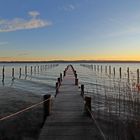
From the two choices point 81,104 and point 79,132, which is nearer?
point 79,132

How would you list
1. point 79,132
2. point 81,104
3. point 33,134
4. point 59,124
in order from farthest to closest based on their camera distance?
point 81,104 < point 33,134 < point 59,124 < point 79,132

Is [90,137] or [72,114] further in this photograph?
[72,114]

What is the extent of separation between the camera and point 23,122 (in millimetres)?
13430

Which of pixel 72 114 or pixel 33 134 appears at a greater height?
pixel 72 114

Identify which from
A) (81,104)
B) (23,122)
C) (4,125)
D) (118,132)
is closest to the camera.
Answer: (118,132)

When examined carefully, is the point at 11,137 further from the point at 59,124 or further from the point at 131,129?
the point at 131,129

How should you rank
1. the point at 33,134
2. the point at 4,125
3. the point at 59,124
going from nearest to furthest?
the point at 59,124 < the point at 33,134 < the point at 4,125

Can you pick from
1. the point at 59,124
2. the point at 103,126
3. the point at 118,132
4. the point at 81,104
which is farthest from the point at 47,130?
the point at 81,104

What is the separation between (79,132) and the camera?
957 cm

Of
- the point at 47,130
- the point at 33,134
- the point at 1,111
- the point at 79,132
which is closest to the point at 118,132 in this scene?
the point at 79,132

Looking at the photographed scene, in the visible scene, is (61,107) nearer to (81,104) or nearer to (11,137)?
(81,104)

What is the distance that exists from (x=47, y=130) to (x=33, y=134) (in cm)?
226

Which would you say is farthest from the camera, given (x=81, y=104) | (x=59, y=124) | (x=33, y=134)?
(x=81, y=104)

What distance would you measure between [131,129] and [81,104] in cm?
558
